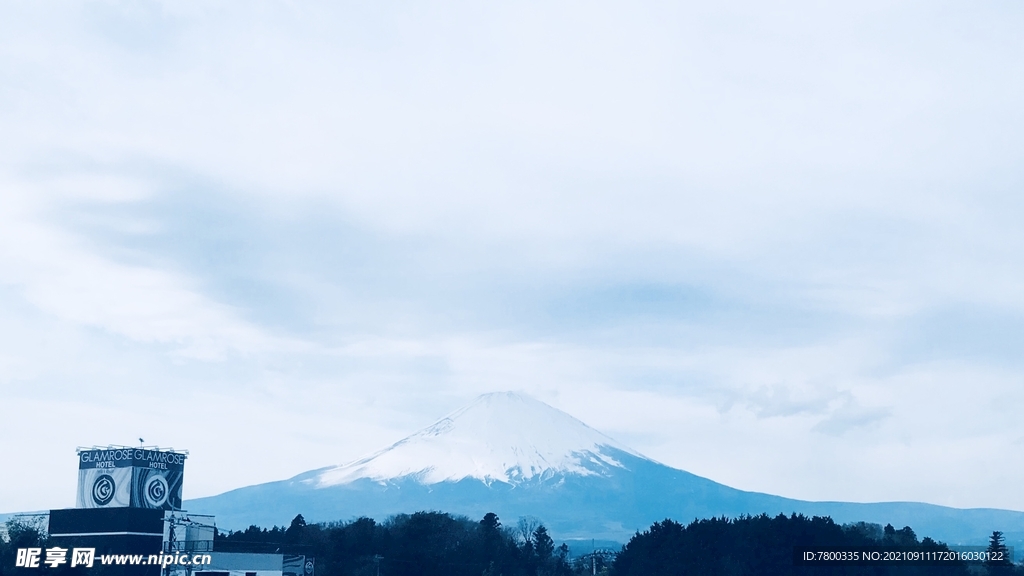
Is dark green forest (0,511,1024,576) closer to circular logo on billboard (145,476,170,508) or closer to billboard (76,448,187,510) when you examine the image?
billboard (76,448,187,510)

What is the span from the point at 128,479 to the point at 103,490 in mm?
3568

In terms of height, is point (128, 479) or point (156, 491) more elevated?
point (128, 479)

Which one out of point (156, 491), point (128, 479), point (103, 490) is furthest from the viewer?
point (156, 491)

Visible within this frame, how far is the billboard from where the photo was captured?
433 ft

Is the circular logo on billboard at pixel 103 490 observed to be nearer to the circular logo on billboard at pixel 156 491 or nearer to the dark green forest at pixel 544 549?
A: the circular logo on billboard at pixel 156 491

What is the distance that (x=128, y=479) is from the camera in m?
132

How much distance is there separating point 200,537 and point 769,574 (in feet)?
214

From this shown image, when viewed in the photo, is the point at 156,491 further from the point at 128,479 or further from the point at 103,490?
the point at 103,490

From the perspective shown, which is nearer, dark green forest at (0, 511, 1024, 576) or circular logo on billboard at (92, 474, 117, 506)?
circular logo on billboard at (92, 474, 117, 506)

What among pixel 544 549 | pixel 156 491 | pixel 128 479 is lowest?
pixel 544 549

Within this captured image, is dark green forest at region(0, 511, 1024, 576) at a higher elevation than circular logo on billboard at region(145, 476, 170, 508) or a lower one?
lower

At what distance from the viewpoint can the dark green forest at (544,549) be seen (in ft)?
447

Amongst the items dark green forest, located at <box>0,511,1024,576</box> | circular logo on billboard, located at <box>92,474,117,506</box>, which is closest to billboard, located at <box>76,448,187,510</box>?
circular logo on billboard, located at <box>92,474,117,506</box>

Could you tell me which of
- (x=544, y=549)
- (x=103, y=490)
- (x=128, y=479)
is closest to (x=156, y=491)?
(x=128, y=479)
